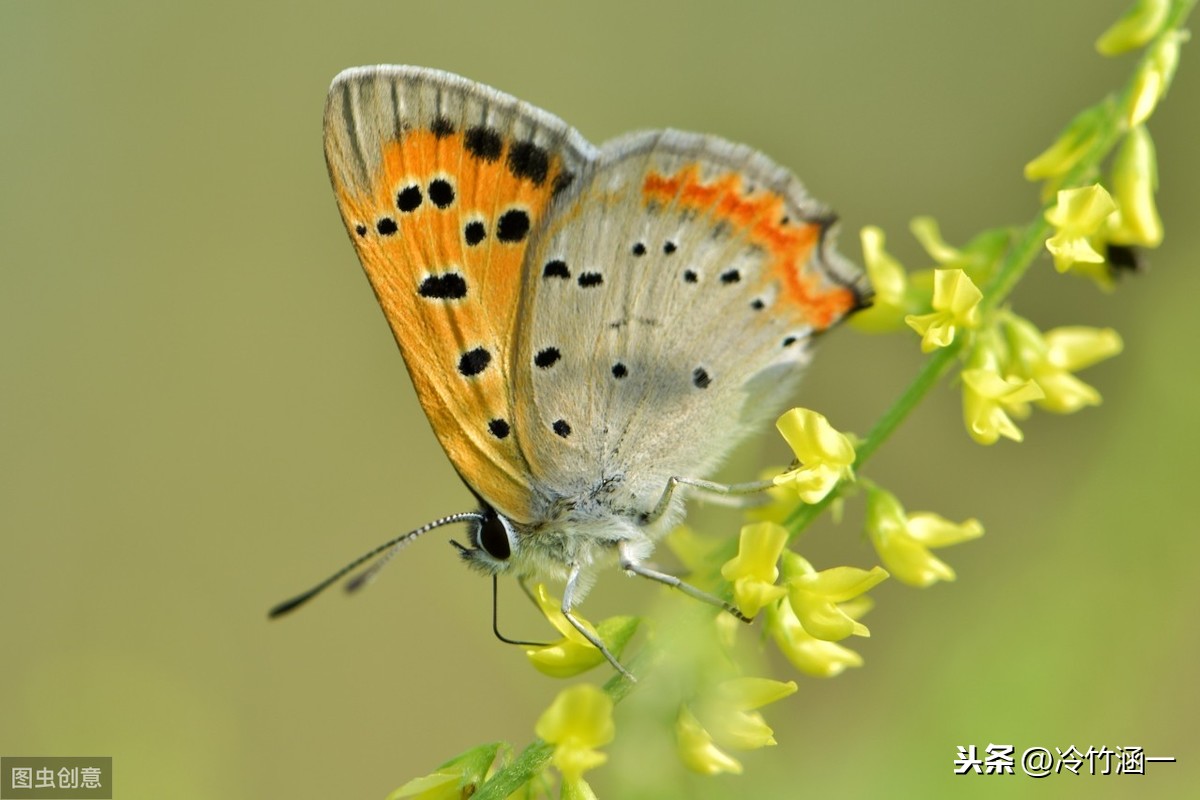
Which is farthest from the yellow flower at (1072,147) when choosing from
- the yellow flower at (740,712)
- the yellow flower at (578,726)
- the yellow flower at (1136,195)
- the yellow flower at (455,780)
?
the yellow flower at (455,780)

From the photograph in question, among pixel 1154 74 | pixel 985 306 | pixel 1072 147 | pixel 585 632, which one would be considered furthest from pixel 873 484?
pixel 1154 74

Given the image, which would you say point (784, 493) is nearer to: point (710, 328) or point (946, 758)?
point (710, 328)

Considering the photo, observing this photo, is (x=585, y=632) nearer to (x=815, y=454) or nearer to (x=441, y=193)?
(x=815, y=454)

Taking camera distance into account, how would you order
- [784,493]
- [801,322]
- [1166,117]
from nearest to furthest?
[784,493] → [801,322] → [1166,117]

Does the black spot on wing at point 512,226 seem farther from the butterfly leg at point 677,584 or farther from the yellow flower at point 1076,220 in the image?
the yellow flower at point 1076,220

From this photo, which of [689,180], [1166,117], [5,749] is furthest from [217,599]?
[1166,117]

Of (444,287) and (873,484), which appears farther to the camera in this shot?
(444,287)

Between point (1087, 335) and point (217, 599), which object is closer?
point (1087, 335)
